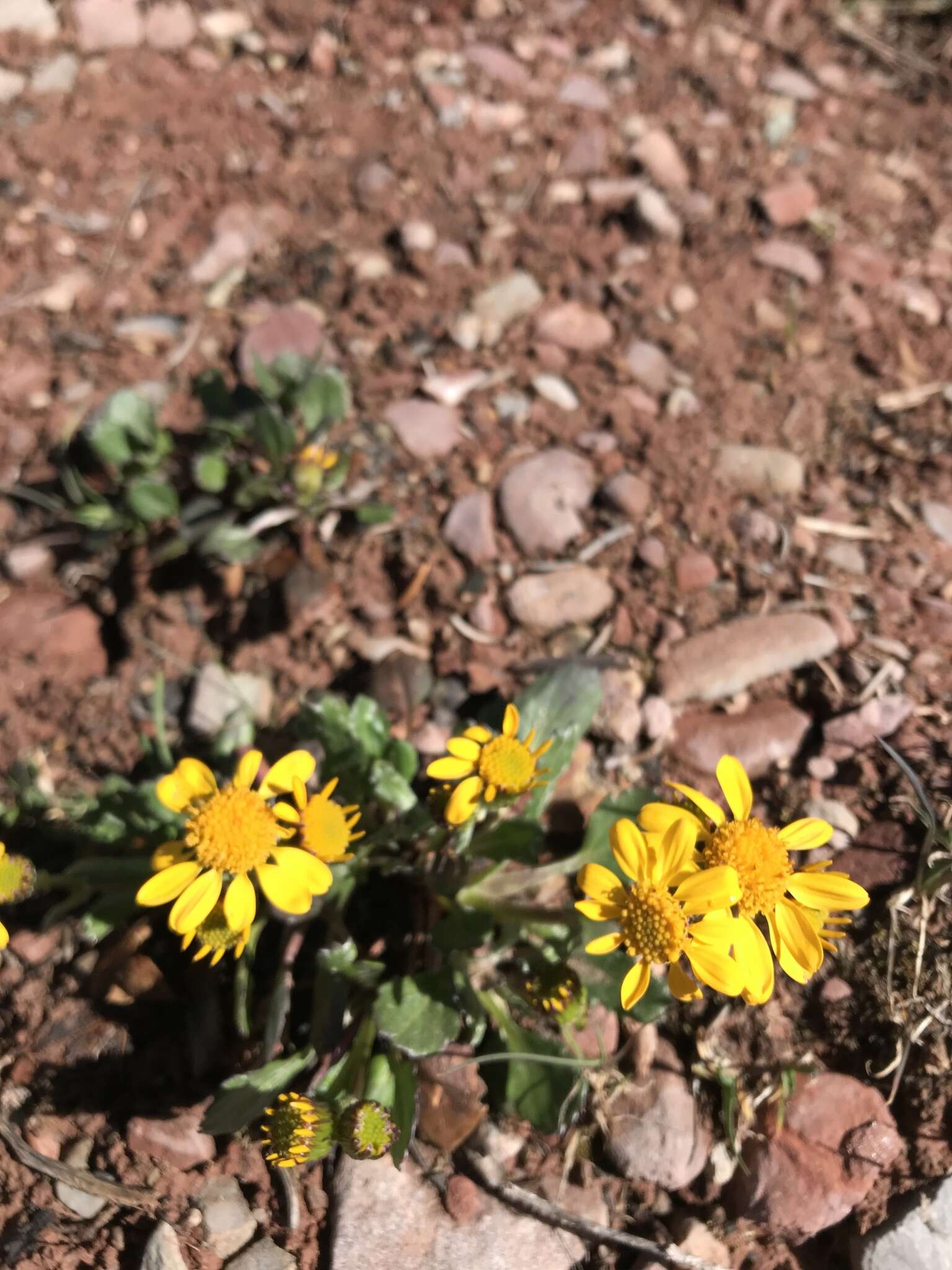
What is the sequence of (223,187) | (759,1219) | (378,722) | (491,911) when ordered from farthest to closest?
(223,187), (378,722), (491,911), (759,1219)

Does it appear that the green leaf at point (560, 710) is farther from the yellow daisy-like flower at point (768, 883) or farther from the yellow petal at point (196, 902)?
the yellow petal at point (196, 902)

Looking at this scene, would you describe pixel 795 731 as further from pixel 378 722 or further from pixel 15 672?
pixel 15 672

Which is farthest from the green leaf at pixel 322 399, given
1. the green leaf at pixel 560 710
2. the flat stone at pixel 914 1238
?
the flat stone at pixel 914 1238

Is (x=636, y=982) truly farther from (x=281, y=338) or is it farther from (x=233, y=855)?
(x=281, y=338)

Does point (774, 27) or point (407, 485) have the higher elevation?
point (774, 27)

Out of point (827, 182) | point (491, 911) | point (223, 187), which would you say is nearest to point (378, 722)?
point (491, 911)

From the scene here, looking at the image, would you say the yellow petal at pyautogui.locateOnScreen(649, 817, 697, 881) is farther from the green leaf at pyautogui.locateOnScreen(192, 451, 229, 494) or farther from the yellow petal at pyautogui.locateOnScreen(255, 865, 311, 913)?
the green leaf at pyautogui.locateOnScreen(192, 451, 229, 494)

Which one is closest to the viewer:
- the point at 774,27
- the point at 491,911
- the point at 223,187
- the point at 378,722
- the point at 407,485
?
the point at 491,911
